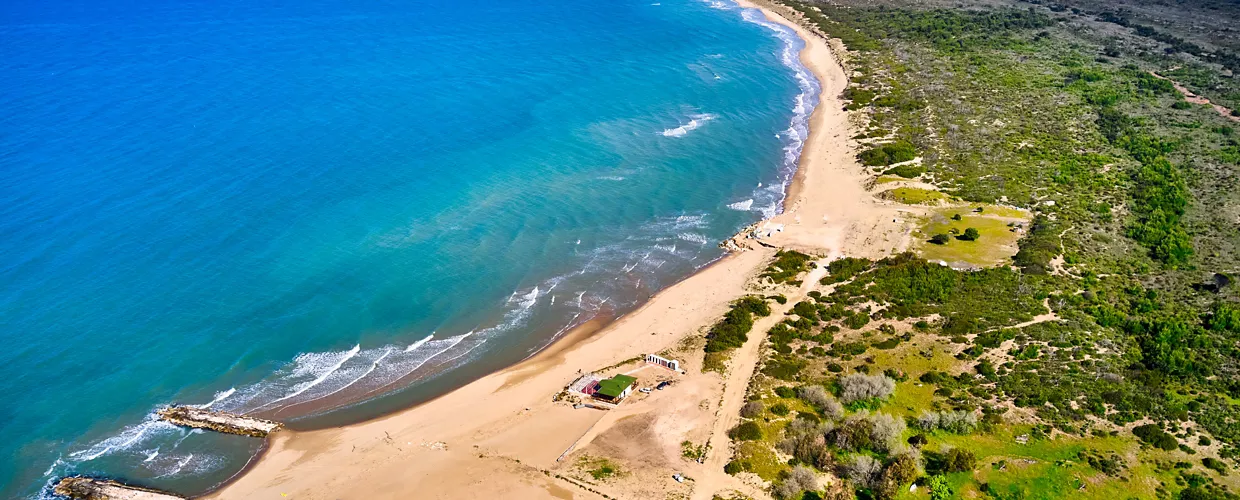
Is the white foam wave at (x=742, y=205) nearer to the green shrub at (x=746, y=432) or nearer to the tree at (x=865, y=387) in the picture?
the tree at (x=865, y=387)

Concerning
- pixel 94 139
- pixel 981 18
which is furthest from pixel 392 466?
pixel 981 18

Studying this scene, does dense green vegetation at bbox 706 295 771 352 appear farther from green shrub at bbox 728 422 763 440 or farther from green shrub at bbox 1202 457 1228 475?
green shrub at bbox 1202 457 1228 475

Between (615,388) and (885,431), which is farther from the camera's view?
(615,388)

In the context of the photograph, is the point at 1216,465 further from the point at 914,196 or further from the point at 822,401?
the point at 914,196

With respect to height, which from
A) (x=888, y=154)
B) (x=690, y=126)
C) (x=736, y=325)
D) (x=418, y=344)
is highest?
(x=690, y=126)

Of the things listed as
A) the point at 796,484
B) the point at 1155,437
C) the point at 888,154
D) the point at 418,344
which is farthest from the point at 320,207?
the point at 1155,437

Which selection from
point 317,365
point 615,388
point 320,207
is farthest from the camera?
point 320,207

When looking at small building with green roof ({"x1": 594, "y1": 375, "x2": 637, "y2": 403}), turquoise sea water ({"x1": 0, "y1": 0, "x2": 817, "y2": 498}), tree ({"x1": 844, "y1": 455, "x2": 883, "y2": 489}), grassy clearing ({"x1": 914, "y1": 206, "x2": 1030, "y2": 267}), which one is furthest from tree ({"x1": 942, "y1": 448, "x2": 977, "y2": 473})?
turquoise sea water ({"x1": 0, "y1": 0, "x2": 817, "y2": 498})

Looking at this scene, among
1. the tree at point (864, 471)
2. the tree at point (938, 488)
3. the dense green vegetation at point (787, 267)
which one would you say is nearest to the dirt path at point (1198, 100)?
the dense green vegetation at point (787, 267)
